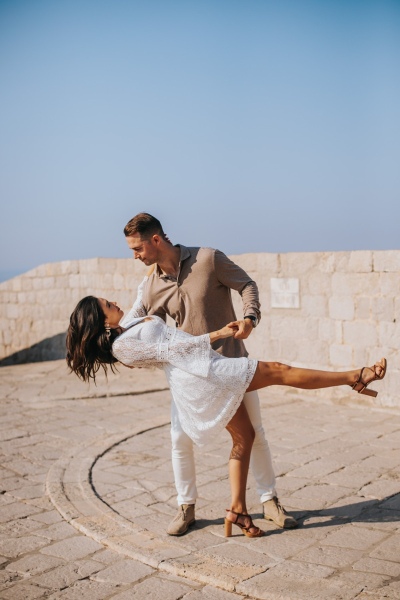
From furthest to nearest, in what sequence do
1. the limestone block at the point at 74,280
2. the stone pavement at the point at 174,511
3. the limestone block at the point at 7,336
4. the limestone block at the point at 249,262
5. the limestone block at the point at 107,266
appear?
1. the limestone block at the point at 7,336
2. the limestone block at the point at 74,280
3. the limestone block at the point at 107,266
4. the limestone block at the point at 249,262
5. the stone pavement at the point at 174,511

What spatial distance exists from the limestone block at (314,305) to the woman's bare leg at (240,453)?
4.47 metres

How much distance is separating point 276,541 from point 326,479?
4.18ft

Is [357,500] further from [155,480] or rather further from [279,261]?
[279,261]

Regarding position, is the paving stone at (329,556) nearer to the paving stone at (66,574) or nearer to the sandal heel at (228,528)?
the sandal heel at (228,528)

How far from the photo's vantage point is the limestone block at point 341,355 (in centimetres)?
782

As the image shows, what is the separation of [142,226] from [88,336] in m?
0.69

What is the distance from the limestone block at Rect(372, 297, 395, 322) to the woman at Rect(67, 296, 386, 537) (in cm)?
390

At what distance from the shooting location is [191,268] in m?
3.99

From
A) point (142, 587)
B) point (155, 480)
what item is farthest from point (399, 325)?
point (142, 587)

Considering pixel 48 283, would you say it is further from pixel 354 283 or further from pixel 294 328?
pixel 354 283

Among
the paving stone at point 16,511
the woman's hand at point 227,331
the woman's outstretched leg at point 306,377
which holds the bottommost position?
the paving stone at point 16,511

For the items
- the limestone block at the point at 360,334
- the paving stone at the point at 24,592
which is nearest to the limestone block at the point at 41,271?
the limestone block at the point at 360,334

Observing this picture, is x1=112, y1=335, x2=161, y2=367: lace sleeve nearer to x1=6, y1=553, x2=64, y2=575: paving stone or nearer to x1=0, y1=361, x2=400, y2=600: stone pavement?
x1=0, y1=361, x2=400, y2=600: stone pavement

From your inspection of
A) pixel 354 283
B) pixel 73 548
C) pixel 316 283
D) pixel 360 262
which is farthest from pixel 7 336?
pixel 73 548
